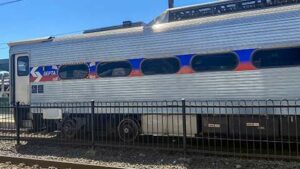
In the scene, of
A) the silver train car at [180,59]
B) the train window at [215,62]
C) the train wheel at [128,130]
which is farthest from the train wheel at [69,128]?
the train window at [215,62]

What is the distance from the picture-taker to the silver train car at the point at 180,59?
10.1 m

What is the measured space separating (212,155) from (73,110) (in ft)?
17.2

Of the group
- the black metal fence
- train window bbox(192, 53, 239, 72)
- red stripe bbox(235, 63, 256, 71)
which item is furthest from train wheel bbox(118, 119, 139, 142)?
red stripe bbox(235, 63, 256, 71)

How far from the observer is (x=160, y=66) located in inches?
466

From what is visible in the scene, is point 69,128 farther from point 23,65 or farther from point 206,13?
point 206,13

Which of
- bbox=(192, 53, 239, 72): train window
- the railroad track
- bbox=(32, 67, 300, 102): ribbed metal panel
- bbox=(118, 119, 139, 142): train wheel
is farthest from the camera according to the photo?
bbox=(118, 119, 139, 142): train wheel

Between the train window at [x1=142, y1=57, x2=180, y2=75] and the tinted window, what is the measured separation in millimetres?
4757

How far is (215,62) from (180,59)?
0.98 meters

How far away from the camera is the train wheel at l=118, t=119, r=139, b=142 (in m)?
12.2

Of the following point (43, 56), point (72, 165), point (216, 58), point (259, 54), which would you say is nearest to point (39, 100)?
point (43, 56)

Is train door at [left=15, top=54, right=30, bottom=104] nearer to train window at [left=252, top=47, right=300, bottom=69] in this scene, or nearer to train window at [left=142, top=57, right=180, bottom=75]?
train window at [left=142, top=57, right=180, bottom=75]

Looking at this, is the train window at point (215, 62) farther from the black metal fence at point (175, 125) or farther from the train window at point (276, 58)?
the black metal fence at point (175, 125)

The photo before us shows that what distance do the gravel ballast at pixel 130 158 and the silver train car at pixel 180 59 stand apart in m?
1.26

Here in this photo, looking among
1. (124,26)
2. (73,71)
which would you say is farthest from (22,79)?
(124,26)
